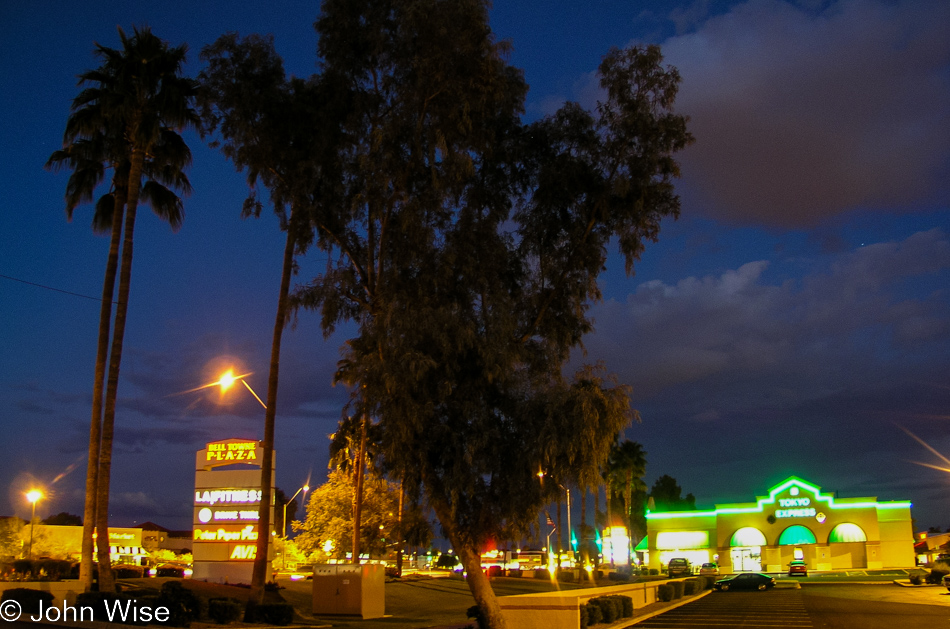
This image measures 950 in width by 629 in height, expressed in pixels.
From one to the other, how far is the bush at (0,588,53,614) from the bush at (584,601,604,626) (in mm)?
13791

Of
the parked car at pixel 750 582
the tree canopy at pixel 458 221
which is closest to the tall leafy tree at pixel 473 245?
the tree canopy at pixel 458 221

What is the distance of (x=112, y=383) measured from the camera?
24.4 meters

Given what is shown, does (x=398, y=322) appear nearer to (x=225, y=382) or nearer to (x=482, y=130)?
(x=482, y=130)

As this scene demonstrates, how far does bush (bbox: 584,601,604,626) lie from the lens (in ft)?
75.8

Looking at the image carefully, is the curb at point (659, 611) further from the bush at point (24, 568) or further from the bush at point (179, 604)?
the bush at point (24, 568)

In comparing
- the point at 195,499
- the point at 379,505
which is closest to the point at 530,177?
the point at 195,499

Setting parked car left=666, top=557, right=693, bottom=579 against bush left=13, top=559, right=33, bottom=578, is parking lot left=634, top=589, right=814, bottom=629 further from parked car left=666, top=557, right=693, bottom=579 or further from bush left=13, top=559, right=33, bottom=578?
parked car left=666, top=557, right=693, bottom=579

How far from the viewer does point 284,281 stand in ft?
82.8

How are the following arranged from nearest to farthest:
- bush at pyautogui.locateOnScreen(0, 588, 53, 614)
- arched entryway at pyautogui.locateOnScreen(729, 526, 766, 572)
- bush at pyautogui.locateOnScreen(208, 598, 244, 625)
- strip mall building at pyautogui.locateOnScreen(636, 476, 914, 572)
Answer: bush at pyautogui.locateOnScreen(0, 588, 53, 614) < bush at pyautogui.locateOnScreen(208, 598, 244, 625) < strip mall building at pyautogui.locateOnScreen(636, 476, 914, 572) < arched entryway at pyautogui.locateOnScreen(729, 526, 766, 572)

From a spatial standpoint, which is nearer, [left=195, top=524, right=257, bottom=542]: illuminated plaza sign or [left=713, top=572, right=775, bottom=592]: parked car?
[left=195, top=524, right=257, bottom=542]: illuminated plaza sign

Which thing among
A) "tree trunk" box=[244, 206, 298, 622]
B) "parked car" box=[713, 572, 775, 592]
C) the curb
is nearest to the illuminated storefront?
"tree trunk" box=[244, 206, 298, 622]

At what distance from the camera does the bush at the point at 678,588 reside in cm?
3931

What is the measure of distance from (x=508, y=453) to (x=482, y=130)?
878 cm

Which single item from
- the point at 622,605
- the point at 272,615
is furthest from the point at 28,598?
the point at 622,605
